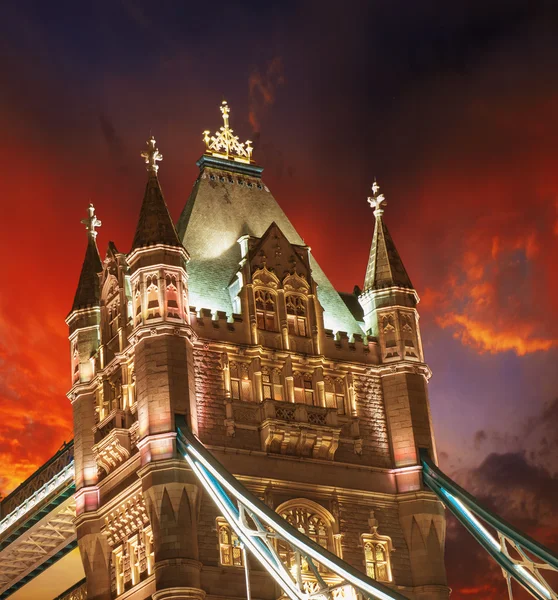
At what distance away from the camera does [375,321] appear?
63875 mm

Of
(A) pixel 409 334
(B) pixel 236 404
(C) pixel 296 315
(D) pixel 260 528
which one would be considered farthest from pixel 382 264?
(D) pixel 260 528

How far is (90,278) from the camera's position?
65562 millimetres

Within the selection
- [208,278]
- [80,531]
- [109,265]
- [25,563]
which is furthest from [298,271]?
[25,563]

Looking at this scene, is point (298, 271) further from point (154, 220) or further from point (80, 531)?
point (80, 531)

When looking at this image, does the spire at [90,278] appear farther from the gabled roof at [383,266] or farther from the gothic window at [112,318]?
the gabled roof at [383,266]

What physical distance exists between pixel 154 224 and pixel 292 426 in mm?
9052

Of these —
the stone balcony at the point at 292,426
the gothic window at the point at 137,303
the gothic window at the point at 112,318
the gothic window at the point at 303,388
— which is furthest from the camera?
the gothic window at the point at 112,318

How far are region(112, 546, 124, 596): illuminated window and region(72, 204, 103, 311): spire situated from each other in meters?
10.5

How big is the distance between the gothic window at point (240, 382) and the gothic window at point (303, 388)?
1.88 m

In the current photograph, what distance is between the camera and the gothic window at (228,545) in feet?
185

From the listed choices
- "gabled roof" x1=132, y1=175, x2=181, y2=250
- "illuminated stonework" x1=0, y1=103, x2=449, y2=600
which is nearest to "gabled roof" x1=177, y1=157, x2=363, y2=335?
"illuminated stonework" x1=0, y1=103, x2=449, y2=600

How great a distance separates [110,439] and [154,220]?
27.0ft

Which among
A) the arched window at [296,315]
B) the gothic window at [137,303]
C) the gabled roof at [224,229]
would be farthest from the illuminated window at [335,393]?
the gothic window at [137,303]

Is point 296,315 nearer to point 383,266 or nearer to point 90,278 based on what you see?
point 383,266
